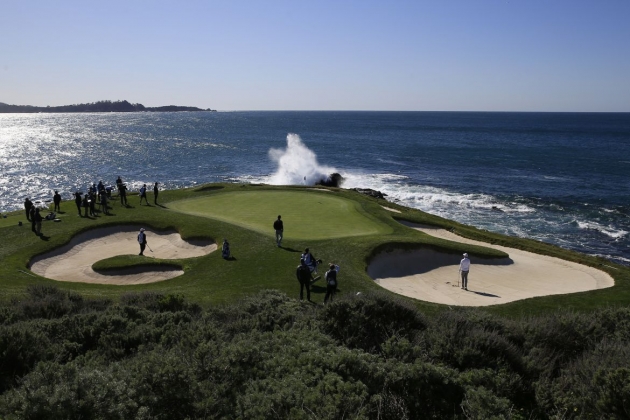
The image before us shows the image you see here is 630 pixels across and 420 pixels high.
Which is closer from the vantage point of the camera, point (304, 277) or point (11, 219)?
point (304, 277)

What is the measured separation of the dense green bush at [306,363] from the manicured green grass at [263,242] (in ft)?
17.3

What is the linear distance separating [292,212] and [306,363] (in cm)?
2287

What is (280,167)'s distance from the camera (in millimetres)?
87188

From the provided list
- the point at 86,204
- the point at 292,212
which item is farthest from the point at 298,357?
the point at 86,204

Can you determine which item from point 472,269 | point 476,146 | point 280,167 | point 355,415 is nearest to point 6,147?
point 280,167

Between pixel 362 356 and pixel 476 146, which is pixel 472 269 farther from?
pixel 476 146

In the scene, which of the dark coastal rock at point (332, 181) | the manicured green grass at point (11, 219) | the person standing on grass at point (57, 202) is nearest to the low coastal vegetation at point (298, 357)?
the manicured green grass at point (11, 219)

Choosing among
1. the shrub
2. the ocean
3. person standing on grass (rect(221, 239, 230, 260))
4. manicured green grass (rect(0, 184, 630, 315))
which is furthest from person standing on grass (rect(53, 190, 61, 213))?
the shrub

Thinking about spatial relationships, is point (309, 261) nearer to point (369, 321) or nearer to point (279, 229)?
point (279, 229)

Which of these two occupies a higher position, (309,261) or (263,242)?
(309,261)

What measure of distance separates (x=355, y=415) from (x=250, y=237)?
62.2 ft

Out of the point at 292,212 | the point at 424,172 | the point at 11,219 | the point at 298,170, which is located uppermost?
the point at 292,212

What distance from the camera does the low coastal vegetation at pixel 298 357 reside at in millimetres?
8445

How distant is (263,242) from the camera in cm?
2567
